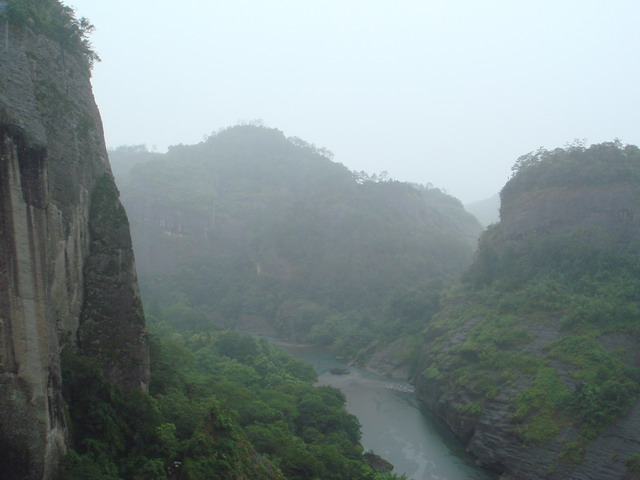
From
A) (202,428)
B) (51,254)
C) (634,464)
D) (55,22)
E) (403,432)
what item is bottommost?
(403,432)

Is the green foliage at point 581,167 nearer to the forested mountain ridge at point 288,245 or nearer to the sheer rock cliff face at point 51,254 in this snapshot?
the forested mountain ridge at point 288,245

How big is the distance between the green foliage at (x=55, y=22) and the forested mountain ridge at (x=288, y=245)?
32.1 meters

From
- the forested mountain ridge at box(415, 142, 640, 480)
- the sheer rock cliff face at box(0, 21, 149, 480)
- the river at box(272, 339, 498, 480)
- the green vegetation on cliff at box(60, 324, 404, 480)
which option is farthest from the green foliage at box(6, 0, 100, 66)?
the forested mountain ridge at box(415, 142, 640, 480)

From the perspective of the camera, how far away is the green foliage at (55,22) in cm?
1156

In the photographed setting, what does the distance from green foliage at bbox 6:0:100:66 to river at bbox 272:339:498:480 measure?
18.8 m

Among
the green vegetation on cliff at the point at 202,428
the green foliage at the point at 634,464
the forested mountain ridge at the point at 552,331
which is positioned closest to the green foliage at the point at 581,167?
the forested mountain ridge at the point at 552,331

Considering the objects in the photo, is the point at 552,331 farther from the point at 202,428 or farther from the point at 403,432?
the point at 202,428

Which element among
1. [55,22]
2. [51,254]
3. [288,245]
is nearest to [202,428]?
[51,254]

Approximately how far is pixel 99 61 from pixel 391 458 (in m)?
18.9

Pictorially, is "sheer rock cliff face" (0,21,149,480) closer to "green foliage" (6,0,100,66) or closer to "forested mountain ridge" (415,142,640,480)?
"green foliage" (6,0,100,66)

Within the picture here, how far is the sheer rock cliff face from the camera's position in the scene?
298 inches

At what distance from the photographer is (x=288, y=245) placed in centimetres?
6806

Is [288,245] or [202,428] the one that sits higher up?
[288,245]

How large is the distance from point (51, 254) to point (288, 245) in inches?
2272
